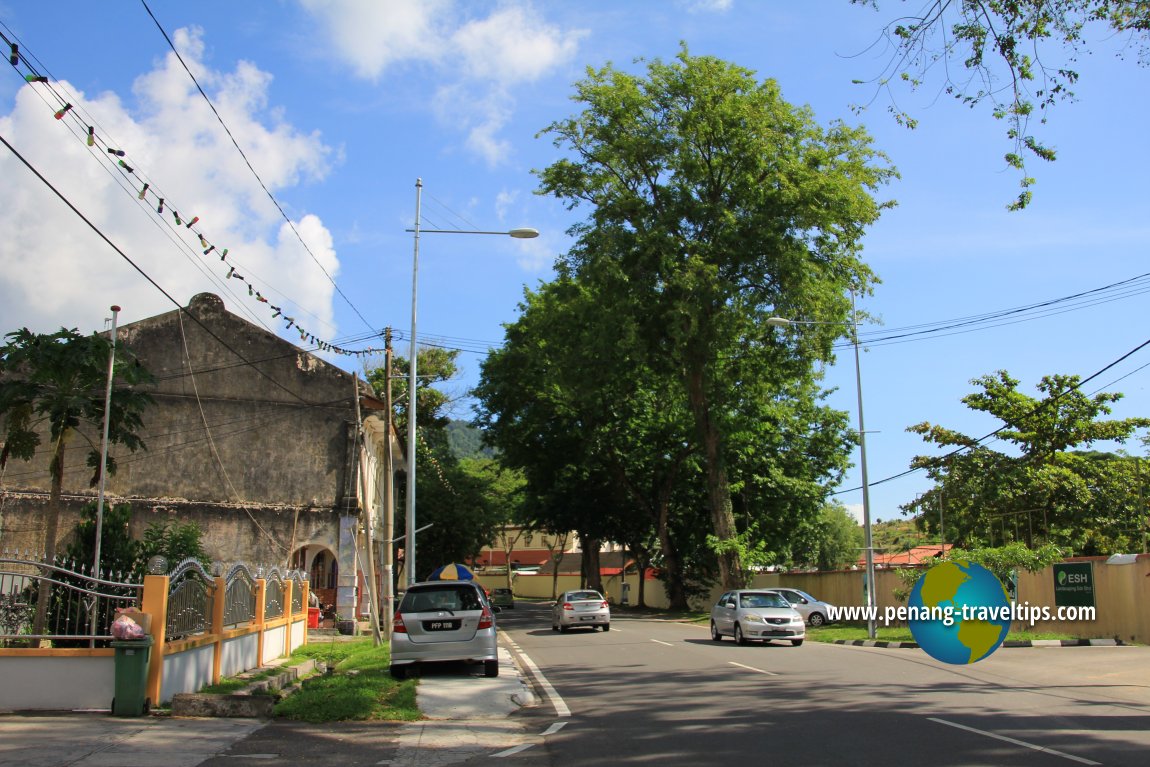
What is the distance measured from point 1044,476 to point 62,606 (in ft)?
111

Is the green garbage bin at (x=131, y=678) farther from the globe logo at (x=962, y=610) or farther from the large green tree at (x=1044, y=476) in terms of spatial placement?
the large green tree at (x=1044, y=476)

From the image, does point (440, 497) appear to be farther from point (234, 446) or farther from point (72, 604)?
point (72, 604)

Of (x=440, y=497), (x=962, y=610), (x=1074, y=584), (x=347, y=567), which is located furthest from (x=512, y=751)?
(x=440, y=497)

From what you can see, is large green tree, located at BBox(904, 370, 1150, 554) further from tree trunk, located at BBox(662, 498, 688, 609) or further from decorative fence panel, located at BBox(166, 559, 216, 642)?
decorative fence panel, located at BBox(166, 559, 216, 642)

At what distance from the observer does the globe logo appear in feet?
23.4

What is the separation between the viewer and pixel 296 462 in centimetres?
3081

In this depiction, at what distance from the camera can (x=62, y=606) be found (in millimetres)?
11250

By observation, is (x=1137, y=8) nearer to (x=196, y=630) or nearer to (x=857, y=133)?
(x=196, y=630)

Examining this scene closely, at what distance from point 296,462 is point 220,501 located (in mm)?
2595

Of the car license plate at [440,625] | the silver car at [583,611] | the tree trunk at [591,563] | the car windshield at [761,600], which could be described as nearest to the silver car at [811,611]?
the silver car at [583,611]

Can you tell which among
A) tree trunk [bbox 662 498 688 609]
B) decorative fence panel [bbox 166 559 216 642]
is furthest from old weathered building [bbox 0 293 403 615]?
tree trunk [bbox 662 498 688 609]

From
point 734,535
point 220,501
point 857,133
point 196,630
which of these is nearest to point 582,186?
point 857,133

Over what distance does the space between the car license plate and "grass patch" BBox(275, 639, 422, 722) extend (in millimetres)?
900

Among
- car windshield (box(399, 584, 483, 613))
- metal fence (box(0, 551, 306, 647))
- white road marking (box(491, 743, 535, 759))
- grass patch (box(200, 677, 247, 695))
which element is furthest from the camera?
car windshield (box(399, 584, 483, 613))
